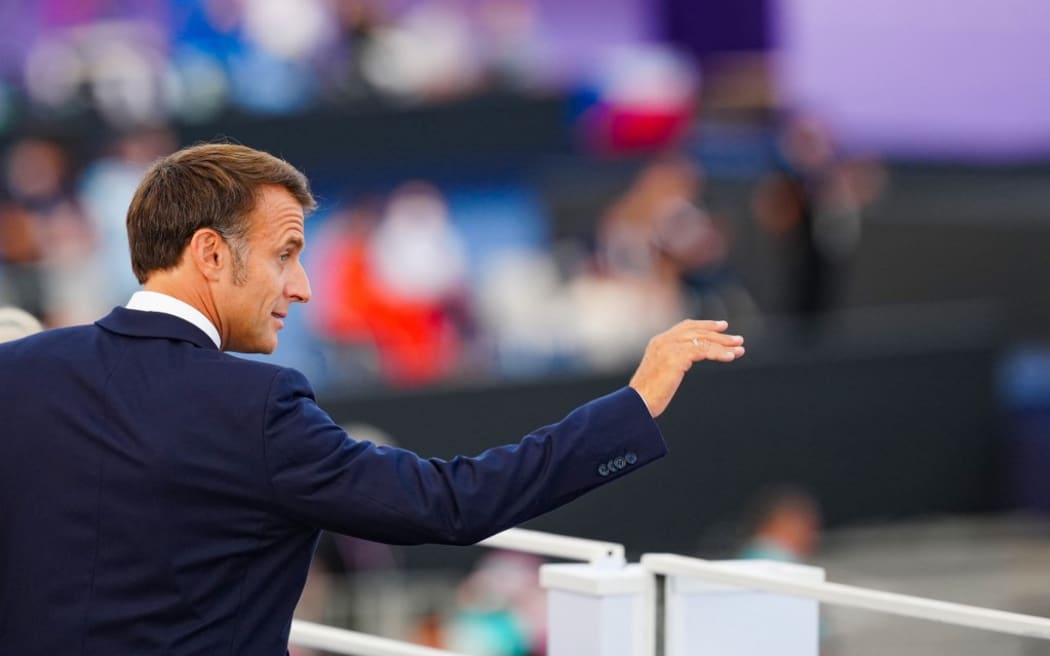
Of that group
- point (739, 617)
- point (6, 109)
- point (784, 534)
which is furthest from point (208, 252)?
point (6, 109)

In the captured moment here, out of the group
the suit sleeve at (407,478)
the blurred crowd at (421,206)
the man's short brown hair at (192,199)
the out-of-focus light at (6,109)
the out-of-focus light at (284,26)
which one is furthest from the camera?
the out-of-focus light at (284,26)

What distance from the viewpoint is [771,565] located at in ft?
10.0

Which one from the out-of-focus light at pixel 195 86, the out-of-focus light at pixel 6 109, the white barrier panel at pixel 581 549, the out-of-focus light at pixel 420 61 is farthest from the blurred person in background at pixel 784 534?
the white barrier panel at pixel 581 549

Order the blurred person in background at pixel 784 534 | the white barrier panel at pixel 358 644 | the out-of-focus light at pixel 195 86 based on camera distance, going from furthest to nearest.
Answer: the out-of-focus light at pixel 195 86 < the blurred person in background at pixel 784 534 < the white barrier panel at pixel 358 644

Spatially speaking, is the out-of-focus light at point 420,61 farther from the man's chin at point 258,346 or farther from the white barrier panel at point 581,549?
the man's chin at point 258,346

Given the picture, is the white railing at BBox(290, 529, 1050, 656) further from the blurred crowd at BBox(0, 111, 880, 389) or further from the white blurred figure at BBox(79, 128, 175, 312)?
the white blurred figure at BBox(79, 128, 175, 312)

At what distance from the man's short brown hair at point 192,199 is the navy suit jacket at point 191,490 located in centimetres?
10

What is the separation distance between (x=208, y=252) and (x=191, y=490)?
12.2 inches

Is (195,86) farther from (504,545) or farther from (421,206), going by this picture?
(504,545)

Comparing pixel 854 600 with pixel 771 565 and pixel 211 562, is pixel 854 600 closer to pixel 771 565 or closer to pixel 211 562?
pixel 771 565

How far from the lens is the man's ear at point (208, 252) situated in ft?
7.79

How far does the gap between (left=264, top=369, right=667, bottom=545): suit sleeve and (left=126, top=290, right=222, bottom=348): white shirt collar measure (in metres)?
0.15

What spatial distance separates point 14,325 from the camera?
9.82 feet

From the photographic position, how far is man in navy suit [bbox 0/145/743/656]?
227 cm
